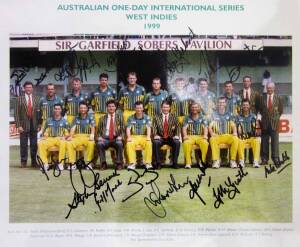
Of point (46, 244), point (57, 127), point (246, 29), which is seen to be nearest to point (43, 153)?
point (57, 127)

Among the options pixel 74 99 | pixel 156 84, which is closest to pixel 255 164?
pixel 156 84

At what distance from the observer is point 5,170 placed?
1023mm

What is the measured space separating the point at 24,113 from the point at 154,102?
0.24 metres

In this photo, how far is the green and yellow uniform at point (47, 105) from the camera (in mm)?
1041

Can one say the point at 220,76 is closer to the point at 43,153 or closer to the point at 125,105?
the point at 125,105

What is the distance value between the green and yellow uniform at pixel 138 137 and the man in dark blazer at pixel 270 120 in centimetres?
21

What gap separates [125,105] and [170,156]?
124mm

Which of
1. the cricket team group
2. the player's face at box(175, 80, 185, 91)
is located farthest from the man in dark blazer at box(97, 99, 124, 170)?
the player's face at box(175, 80, 185, 91)

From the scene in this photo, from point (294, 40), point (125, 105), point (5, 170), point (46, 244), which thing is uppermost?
point (294, 40)

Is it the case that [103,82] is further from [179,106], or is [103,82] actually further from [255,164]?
[255,164]

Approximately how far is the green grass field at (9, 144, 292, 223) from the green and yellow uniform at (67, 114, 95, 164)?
4cm

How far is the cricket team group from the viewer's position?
1.04 m

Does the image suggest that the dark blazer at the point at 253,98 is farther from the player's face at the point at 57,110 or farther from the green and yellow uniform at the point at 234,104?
the player's face at the point at 57,110

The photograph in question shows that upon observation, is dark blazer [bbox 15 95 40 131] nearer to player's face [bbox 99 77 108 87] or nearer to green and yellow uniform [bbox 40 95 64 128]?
green and yellow uniform [bbox 40 95 64 128]
